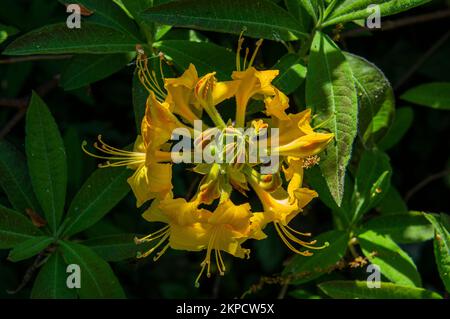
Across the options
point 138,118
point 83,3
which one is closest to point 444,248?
point 138,118

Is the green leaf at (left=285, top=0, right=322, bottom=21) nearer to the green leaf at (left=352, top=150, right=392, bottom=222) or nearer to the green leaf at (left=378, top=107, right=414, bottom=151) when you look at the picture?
the green leaf at (left=352, top=150, right=392, bottom=222)

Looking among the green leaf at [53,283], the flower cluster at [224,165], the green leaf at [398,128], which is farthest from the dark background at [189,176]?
the flower cluster at [224,165]

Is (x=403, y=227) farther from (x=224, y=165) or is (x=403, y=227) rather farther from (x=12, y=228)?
(x=12, y=228)

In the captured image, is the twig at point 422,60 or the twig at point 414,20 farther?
the twig at point 422,60

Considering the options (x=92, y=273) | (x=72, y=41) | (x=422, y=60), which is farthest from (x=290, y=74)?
(x=422, y=60)

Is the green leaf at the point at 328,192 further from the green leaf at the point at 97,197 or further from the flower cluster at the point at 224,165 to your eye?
the green leaf at the point at 97,197

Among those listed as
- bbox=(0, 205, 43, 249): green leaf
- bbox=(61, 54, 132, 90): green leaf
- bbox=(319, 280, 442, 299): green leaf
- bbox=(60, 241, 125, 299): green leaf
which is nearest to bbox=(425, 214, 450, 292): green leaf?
bbox=(319, 280, 442, 299): green leaf

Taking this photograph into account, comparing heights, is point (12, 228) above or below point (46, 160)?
below
